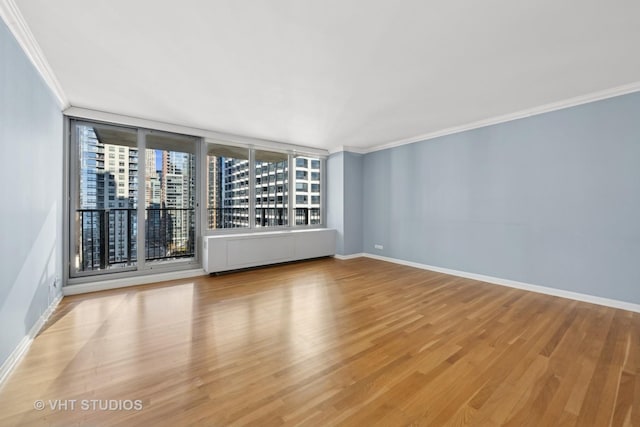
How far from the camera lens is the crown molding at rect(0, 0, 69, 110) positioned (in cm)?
173

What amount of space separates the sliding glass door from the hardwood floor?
33.2 inches

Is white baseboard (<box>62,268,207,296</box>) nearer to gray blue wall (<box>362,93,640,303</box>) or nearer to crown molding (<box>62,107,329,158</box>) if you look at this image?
crown molding (<box>62,107,329,158</box>)

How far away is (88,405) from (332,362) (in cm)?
155

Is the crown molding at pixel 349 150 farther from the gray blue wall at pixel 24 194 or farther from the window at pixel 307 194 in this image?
the gray blue wall at pixel 24 194

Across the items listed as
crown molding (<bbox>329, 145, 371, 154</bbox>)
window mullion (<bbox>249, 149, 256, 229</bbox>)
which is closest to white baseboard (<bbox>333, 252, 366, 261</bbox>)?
window mullion (<bbox>249, 149, 256, 229</bbox>)

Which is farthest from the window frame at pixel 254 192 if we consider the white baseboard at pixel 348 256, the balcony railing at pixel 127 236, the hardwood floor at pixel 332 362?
the hardwood floor at pixel 332 362

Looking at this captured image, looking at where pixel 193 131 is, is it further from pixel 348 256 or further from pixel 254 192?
pixel 348 256

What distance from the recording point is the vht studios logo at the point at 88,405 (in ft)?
4.94

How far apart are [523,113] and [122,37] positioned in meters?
4.85

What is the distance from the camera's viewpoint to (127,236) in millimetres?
4109

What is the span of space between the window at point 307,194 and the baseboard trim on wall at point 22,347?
13.8 ft

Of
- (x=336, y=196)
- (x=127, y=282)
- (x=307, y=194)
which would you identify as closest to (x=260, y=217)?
(x=307, y=194)

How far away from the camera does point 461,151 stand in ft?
14.5

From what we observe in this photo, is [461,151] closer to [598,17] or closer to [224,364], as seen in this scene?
[598,17]
